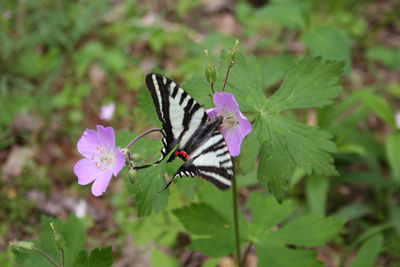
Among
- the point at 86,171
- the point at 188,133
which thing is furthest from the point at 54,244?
the point at 188,133

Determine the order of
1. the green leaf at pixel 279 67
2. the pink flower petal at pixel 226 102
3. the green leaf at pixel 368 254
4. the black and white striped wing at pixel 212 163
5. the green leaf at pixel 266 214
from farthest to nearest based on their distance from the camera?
the green leaf at pixel 279 67, the green leaf at pixel 368 254, the green leaf at pixel 266 214, the pink flower petal at pixel 226 102, the black and white striped wing at pixel 212 163

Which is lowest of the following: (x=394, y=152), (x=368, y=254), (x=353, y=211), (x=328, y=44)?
(x=368, y=254)

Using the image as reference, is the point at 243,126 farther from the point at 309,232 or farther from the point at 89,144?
the point at 309,232

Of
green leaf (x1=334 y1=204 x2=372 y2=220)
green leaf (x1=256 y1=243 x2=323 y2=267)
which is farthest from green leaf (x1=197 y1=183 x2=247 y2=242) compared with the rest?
green leaf (x1=334 y1=204 x2=372 y2=220)

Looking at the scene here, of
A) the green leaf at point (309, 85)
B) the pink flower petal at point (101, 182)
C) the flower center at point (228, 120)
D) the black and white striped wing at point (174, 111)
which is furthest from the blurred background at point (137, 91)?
the pink flower petal at point (101, 182)

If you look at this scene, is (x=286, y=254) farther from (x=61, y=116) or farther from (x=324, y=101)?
(x=61, y=116)

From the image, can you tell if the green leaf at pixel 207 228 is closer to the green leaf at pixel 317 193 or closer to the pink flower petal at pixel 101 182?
the pink flower petal at pixel 101 182
